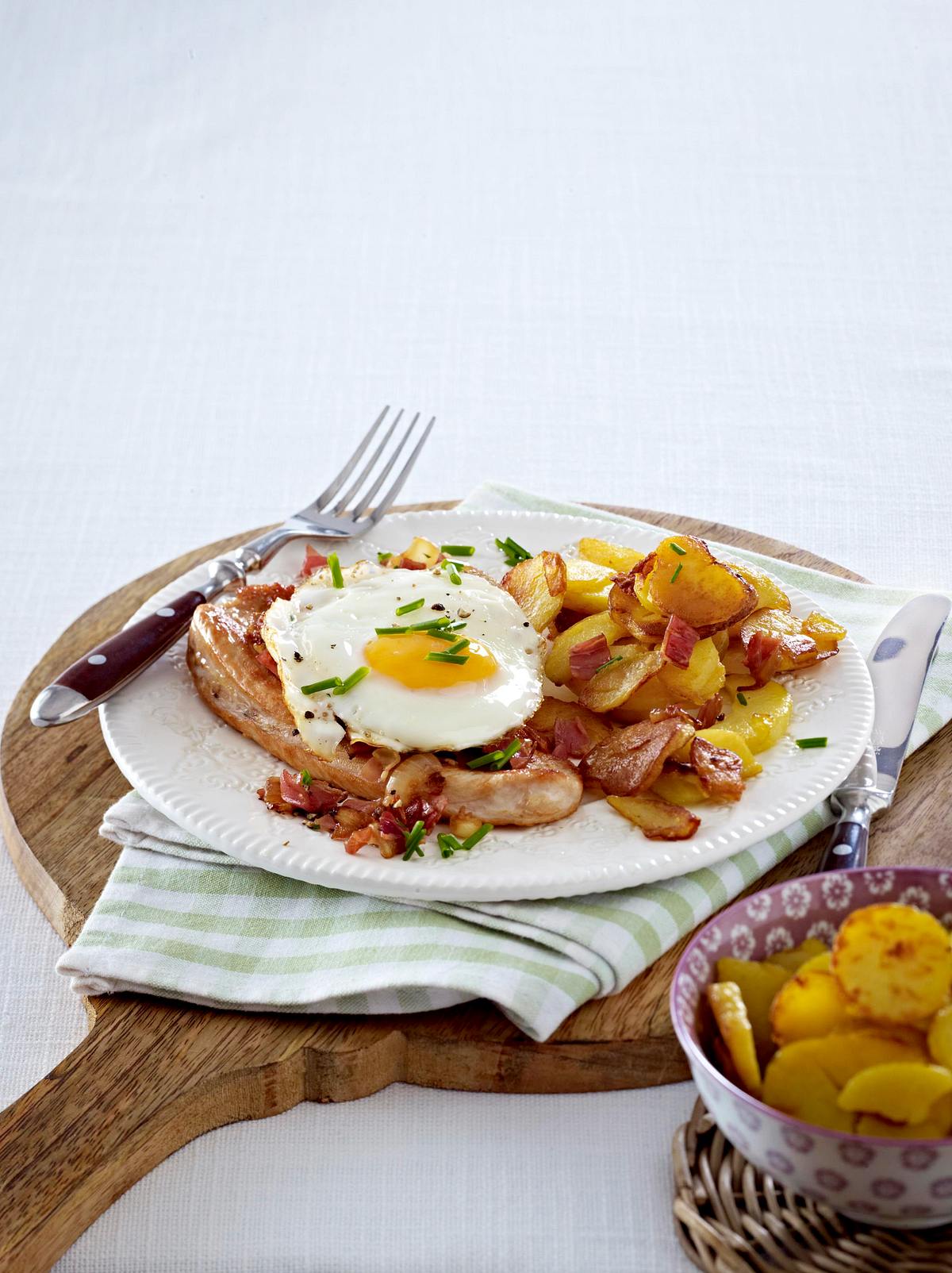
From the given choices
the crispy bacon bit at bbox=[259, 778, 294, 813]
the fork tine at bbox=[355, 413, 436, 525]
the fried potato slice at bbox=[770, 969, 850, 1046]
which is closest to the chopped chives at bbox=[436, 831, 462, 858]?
the crispy bacon bit at bbox=[259, 778, 294, 813]

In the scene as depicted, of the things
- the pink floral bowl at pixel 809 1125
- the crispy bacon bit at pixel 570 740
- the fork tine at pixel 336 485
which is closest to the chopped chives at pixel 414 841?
the crispy bacon bit at pixel 570 740

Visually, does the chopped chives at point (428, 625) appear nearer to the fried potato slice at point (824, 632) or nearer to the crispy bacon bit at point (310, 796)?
the crispy bacon bit at point (310, 796)

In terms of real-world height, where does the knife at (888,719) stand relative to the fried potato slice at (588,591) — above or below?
below

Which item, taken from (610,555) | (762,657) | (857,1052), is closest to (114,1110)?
(857,1052)

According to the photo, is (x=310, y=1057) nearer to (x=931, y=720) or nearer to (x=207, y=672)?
(x=207, y=672)

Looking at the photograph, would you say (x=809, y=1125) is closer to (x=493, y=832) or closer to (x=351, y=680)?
(x=493, y=832)
